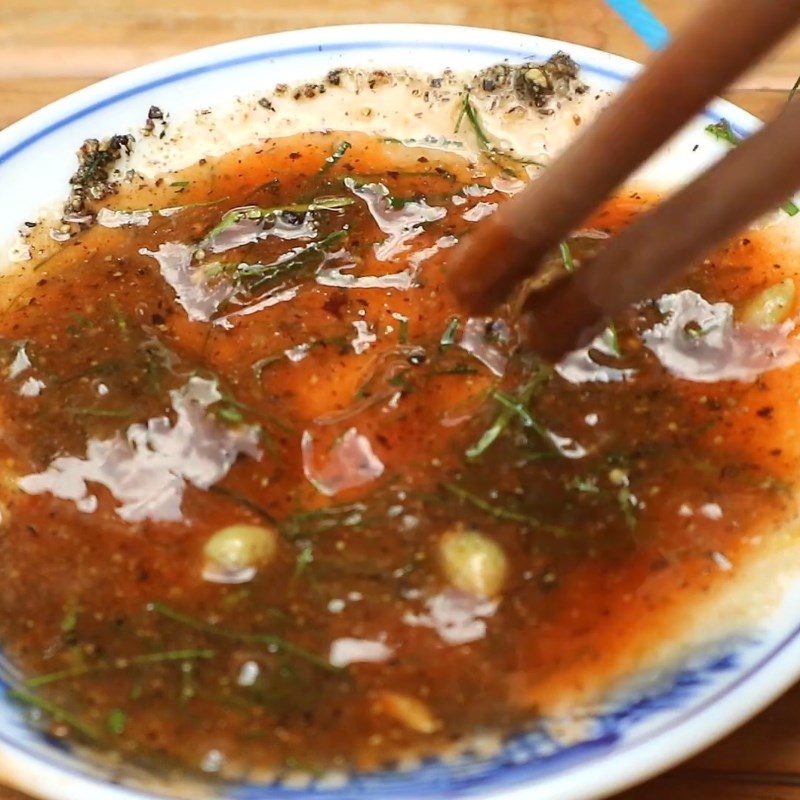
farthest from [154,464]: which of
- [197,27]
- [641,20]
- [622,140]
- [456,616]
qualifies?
[641,20]

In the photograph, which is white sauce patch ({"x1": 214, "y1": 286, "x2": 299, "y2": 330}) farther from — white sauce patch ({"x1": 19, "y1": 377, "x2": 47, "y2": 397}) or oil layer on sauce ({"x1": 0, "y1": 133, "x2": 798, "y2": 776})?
white sauce patch ({"x1": 19, "y1": 377, "x2": 47, "y2": 397})

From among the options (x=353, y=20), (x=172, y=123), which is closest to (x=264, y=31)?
(x=353, y=20)

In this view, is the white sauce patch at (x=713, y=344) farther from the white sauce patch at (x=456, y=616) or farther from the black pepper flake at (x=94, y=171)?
the black pepper flake at (x=94, y=171)

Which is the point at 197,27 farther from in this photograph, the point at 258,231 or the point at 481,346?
the point at 481,346

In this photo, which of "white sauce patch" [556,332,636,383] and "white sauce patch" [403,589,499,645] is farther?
"white sauce patch" [556,332,636,383]

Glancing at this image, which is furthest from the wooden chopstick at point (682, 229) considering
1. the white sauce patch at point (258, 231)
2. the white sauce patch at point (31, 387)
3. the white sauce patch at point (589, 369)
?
the white sauce patch at point (31, 387)

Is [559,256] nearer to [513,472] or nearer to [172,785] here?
[513,472]

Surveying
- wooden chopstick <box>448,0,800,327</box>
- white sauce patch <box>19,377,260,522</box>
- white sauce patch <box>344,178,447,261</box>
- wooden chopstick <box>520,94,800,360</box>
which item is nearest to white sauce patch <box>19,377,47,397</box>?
white sauce patch <box>19,377,260,522</box>
